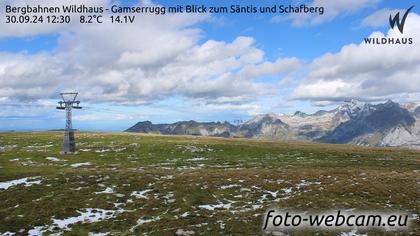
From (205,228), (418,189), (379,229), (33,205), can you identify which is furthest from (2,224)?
(418,189)

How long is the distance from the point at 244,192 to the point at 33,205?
19.2m

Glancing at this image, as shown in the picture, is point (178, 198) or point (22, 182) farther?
point (22, 182)

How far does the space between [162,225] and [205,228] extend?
323cm

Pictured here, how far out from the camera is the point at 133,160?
6306cm

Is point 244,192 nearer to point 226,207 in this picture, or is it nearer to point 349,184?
point 226,207

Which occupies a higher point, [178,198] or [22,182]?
[22,182]

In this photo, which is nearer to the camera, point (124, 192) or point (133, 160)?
point (124, 192)

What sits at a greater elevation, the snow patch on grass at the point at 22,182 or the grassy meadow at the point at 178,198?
the snow patch on grass at the point at 22,182

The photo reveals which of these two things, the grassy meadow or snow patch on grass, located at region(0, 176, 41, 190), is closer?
the grassy meadow

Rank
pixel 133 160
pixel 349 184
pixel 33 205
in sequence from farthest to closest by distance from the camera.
A: 1. pixel 133 160
2. pixel 349 184
3. pixel 33 205

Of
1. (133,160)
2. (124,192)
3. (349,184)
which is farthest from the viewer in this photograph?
(133,160)

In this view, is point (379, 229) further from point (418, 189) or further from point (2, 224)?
point (2, 224)

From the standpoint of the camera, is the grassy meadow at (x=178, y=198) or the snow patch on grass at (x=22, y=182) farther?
the snow patch on grass at (x=22, y=182)

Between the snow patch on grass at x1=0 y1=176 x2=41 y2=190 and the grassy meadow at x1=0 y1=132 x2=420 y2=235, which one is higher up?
the snow patch on grass at x1=0 y1=176 x2=41 y2=190
